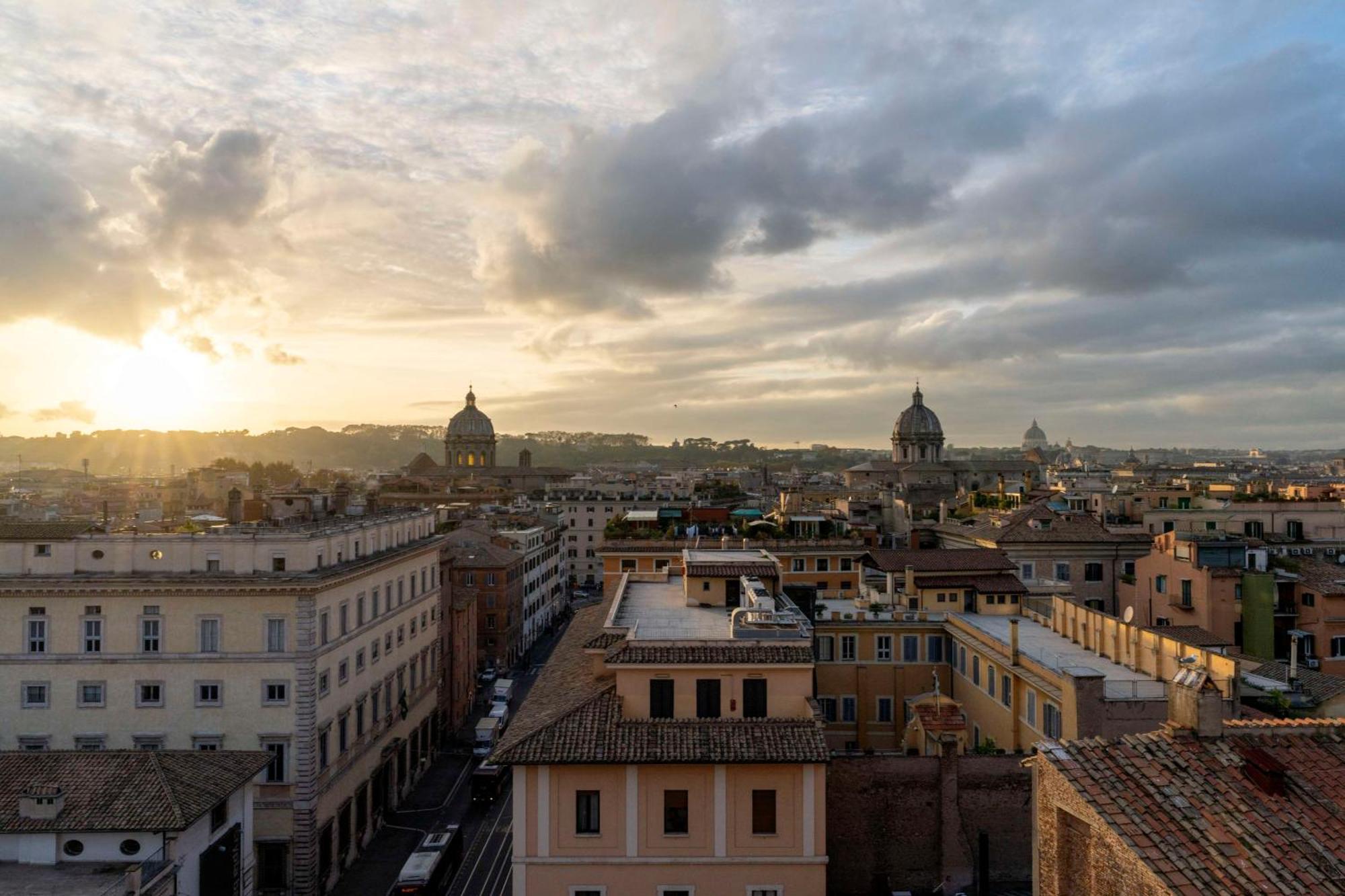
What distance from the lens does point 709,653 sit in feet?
75.5

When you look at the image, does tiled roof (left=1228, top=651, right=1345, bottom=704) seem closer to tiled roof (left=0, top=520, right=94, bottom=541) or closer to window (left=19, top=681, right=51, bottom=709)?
window (left=19, top=681, right=51, bottom=709)

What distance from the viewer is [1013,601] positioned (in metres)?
41.4

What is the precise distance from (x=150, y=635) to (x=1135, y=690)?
29.3 metres

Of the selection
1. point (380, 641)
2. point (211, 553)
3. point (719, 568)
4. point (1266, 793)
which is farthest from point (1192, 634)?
point (211, 553)

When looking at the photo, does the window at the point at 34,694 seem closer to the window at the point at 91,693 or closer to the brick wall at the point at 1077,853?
the window at the point at 91,693

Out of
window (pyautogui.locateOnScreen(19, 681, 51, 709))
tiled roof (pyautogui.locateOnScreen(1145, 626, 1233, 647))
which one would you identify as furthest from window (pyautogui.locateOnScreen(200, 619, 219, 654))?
tiled roof (pyautogui.locateOnScreen(1145, 626, 1233, 647))

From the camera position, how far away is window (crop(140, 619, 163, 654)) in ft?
103

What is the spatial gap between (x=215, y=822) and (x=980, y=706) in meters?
23.6

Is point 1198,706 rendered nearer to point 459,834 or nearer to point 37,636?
point 459,834

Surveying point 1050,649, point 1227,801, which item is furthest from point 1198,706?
point 1050,649

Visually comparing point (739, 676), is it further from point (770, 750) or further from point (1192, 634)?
point (1192, 634)

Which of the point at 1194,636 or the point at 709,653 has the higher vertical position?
the point at 709,653

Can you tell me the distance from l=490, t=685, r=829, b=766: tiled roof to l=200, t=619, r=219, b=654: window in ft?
47.0

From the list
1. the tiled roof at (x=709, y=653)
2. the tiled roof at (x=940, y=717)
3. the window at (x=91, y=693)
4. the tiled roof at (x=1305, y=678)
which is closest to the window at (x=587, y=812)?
the tiled roof at (x=709, y=653)
